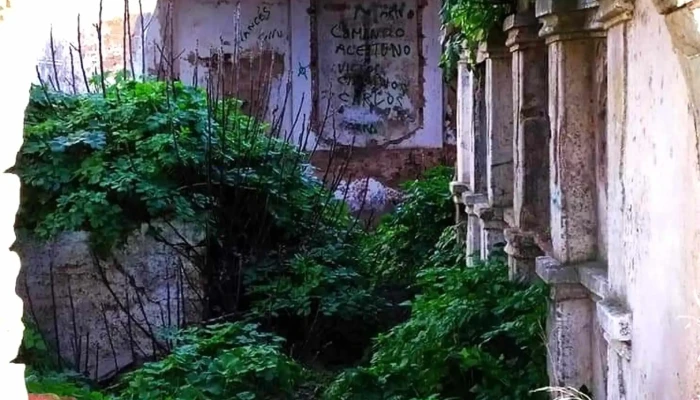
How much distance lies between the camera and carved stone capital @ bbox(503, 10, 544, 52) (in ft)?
20.7

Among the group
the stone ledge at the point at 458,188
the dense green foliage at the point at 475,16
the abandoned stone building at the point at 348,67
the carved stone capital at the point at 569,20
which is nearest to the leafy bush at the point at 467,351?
the carved stone capital at the point at 569,20

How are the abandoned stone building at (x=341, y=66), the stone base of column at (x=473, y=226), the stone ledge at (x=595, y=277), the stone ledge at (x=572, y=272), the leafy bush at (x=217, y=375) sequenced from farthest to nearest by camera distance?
the abandoned stone building at (x=341, y=66) → the stone base of column at (x=473, y=226) → the leafy bush at (x=217, y=375) → the stone ledge at (x=572, y=272) → the stone ledge at (x=595, y=277)

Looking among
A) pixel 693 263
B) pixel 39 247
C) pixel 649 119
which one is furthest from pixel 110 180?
pixel 693 263

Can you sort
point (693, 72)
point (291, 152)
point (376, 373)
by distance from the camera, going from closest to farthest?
point (693, 72) < point (376, 373) < point (291, 152)

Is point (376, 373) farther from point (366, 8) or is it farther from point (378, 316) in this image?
point (366, 8)

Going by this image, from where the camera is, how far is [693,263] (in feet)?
10.1

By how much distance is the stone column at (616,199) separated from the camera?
4.08 meters

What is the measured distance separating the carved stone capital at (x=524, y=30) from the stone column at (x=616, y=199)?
5.56ft

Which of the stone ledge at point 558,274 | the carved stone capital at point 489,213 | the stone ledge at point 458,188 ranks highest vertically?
the stone ledge at point 458,188

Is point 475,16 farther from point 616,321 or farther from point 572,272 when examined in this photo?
point 616,321

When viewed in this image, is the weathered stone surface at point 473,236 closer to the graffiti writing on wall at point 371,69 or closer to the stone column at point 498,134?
the stone column at point 498,134

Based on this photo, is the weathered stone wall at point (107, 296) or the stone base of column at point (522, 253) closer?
the stone base of column at point (522, 253)

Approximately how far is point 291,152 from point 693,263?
654 cm

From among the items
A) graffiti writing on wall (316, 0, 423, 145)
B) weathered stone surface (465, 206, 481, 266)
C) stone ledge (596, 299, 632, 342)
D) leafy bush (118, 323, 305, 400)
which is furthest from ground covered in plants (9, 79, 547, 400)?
graffiti writing on wall (316, 0, 423, 145)
